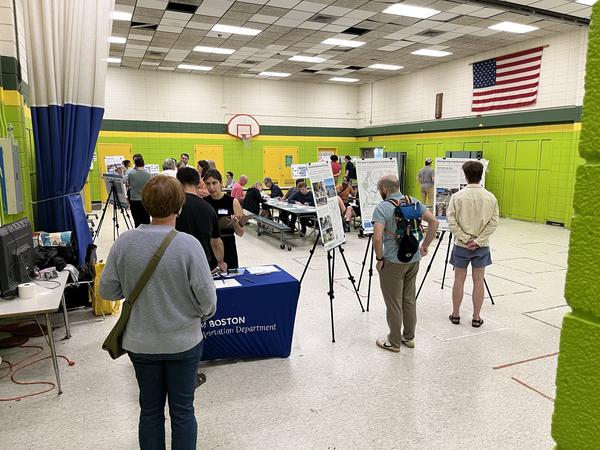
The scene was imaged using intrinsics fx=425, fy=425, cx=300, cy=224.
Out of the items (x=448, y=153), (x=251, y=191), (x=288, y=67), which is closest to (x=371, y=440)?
(x=251, y=191)

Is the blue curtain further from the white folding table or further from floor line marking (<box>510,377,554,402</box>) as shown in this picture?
floor line marking (<box>510,377,554,402</box>)

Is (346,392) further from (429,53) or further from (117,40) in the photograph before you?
(429,53)

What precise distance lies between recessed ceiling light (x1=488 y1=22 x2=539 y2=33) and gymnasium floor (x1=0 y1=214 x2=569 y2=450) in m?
Result: 7.55

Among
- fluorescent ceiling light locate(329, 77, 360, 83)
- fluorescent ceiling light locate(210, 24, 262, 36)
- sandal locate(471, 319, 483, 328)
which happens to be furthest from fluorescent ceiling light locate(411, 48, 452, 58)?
sandal locate(471, 319, 483, 328)

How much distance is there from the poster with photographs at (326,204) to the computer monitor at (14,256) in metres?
2.59

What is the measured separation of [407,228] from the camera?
3660mm

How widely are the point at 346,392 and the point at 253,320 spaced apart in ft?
3.12

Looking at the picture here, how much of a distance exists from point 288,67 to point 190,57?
3.35 meters

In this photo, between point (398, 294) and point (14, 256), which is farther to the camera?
point (398, 294)

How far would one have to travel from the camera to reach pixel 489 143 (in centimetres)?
1258

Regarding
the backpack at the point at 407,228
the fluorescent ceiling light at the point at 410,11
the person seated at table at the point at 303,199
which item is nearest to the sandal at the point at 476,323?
the backpack at the point at 407,228

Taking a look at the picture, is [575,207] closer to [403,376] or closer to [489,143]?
[403,376]

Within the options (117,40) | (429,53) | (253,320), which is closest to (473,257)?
(253,320)

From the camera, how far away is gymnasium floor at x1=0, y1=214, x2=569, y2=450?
2.70m
